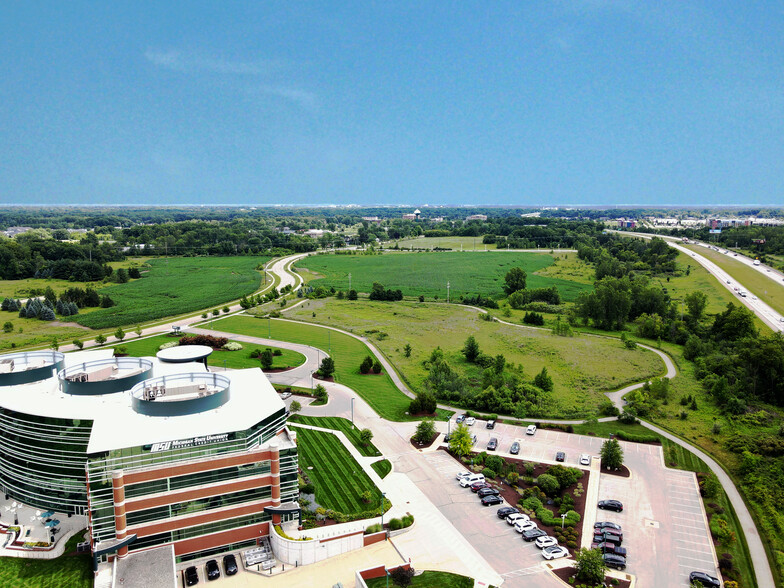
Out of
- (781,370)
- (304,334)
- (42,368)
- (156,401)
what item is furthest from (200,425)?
(781,370)

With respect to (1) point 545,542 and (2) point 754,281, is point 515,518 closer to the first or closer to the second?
(1) point 545,542

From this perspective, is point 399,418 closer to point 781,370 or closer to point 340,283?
point 781,370

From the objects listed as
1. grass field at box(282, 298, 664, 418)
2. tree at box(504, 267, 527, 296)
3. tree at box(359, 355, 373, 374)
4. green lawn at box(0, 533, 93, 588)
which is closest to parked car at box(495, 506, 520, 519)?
grass field at box(282, 298, 664, 418)

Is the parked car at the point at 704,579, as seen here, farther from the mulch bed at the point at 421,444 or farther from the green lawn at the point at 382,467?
the mulch bed at the point at 421,444

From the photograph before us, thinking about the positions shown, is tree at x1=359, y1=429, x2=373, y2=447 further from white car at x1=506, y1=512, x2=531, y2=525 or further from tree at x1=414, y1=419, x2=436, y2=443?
white car at x1=506, y1=512, x2=531, y2=525

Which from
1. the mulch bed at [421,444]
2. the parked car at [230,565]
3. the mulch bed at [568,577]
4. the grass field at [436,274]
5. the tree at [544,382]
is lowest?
the parked car at [230,565]

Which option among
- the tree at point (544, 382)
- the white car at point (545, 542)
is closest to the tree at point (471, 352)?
the tree at point (544, 382)
